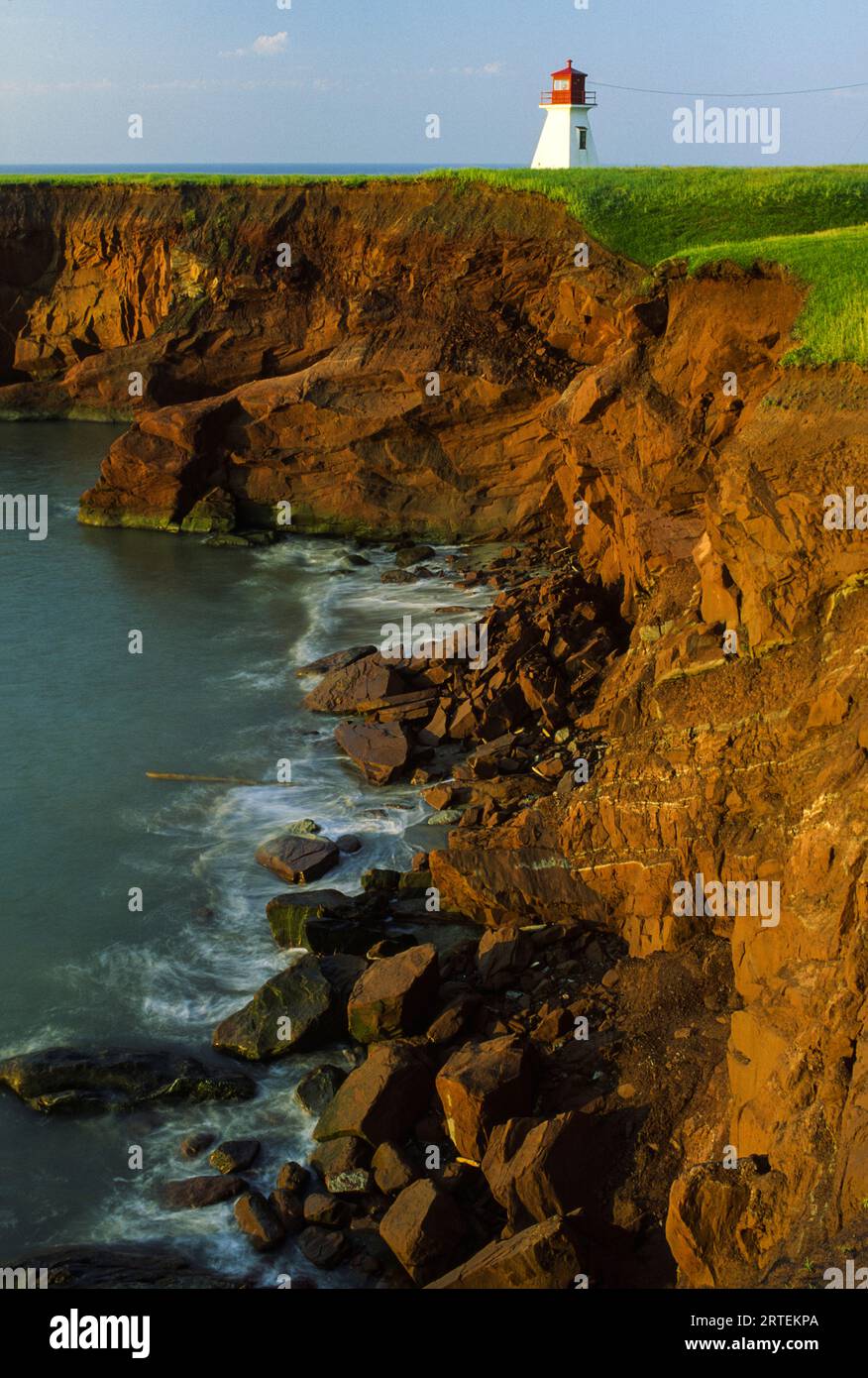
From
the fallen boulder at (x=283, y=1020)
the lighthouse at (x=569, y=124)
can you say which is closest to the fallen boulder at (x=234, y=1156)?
the fallen boulder at (x=283, y=1020)

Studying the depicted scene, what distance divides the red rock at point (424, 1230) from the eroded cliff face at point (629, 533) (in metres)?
1.47

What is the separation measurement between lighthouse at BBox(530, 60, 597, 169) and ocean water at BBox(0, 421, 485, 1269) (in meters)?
24.4

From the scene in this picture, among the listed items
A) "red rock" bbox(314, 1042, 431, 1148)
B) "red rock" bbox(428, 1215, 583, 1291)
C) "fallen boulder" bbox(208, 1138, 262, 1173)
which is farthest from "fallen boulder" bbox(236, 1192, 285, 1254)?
"red rock" bbox(428, 1215, 583, 1291)

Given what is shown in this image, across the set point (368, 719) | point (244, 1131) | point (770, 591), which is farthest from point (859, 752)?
point (368, 719)

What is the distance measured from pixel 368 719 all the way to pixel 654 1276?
13.5 metres

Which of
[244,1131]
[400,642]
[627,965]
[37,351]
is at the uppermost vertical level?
[37,351]

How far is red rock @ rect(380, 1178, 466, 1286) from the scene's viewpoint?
34.8 ft

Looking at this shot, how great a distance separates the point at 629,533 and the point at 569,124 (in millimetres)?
32569

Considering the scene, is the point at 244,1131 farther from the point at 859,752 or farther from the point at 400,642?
the point at 400,642

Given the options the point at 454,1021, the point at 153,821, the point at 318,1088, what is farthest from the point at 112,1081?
the point at 153,821

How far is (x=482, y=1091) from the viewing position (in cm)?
1162

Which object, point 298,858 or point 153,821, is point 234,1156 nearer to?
point 298,858

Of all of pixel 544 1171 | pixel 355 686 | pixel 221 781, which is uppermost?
pixel 355 686

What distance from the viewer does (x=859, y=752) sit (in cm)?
1093
